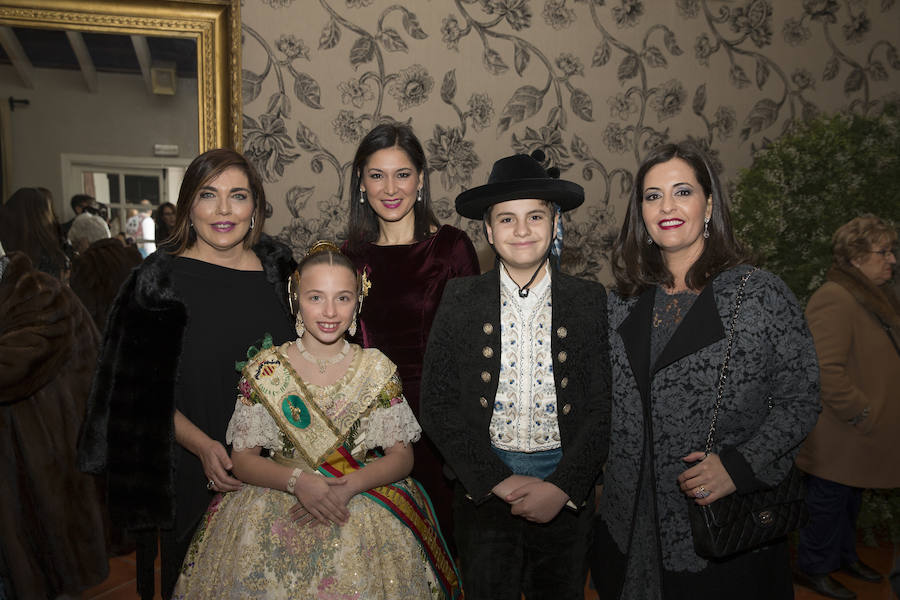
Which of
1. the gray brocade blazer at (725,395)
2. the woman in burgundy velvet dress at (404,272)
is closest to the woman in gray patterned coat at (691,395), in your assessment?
the gray brocade blazer at (725,395)

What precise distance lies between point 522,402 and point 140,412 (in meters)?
1.09

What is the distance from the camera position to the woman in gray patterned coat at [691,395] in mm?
1611

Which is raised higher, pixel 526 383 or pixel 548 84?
pixel 548 84

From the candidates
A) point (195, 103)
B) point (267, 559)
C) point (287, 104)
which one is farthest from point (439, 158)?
point (267, 559)

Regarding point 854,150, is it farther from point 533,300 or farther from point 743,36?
point 533,300

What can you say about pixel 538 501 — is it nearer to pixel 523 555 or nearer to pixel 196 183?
pixel 523 555

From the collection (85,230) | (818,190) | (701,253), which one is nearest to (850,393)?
(818,190)

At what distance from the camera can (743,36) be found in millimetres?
3859

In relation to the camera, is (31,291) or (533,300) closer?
(533,300)

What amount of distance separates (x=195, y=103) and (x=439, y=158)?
1250 millimetres

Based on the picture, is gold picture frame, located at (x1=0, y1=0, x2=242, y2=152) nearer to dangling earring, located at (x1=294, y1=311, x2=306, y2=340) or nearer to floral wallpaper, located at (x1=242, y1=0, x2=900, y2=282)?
floral wallpaper, located at (x1=242, y1=0, x2=900, y2=282)

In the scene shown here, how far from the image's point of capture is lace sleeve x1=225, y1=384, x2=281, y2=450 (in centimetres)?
179

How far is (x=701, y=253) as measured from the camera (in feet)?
5.84

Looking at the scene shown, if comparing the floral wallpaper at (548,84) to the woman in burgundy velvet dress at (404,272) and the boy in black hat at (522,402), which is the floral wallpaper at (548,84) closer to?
the woman in burgundy velvet dress at (404,272)
